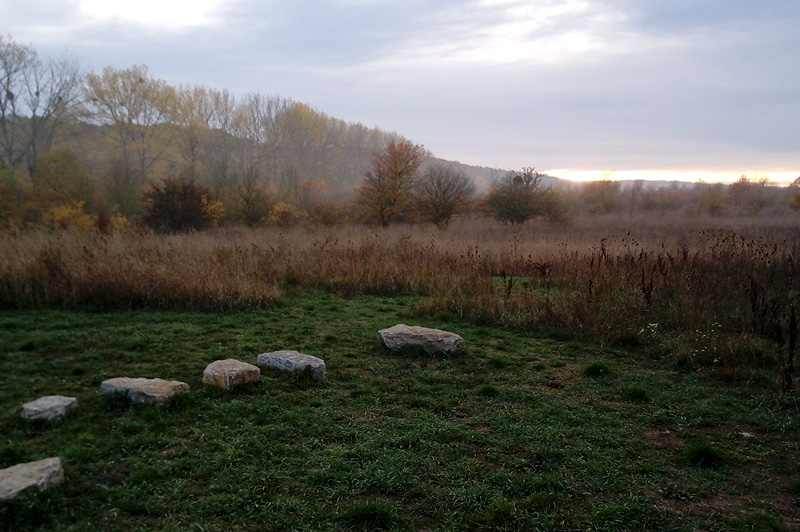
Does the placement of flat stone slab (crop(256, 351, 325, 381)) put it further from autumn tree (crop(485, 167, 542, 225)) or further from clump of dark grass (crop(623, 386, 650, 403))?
autumn tree (crop(485, 167, 542, 225))

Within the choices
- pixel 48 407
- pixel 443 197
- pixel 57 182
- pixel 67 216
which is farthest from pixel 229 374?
pixel 57 182

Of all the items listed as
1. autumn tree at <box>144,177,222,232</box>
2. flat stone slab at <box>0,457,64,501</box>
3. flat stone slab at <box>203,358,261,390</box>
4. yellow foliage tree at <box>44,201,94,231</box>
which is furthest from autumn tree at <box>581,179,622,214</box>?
flat stone slab at <box>0,457,64,501</box>

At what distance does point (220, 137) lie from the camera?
4478 cm

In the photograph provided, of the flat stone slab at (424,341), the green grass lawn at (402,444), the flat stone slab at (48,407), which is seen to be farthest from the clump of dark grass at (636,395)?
the flat stone slab at (48,407)

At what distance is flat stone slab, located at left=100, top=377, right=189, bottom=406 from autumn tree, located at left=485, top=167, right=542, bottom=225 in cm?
2251

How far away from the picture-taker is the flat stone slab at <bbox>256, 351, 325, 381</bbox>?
494cm

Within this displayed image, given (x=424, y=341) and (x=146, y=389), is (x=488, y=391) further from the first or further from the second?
(x=146, y=389)

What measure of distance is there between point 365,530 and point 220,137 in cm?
4696

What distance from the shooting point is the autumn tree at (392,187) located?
25641mm

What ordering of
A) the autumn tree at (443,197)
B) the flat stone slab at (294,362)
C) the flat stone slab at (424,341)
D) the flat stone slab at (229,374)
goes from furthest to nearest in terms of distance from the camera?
the autumn tree at (443,197)
the flat stone slab at (424,341)
the flat stone slab at (294,362)
the flat stone slab at (229,374)

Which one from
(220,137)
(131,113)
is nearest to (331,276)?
(131,113)

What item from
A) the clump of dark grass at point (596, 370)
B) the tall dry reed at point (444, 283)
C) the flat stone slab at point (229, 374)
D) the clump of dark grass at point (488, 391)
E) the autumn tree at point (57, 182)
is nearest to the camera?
the flat stone slab at point (229, 374)

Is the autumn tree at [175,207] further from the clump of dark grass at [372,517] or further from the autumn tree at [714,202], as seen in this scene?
the autumn tree at [714,202]

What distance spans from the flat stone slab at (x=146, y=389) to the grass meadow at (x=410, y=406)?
0.36 feet
